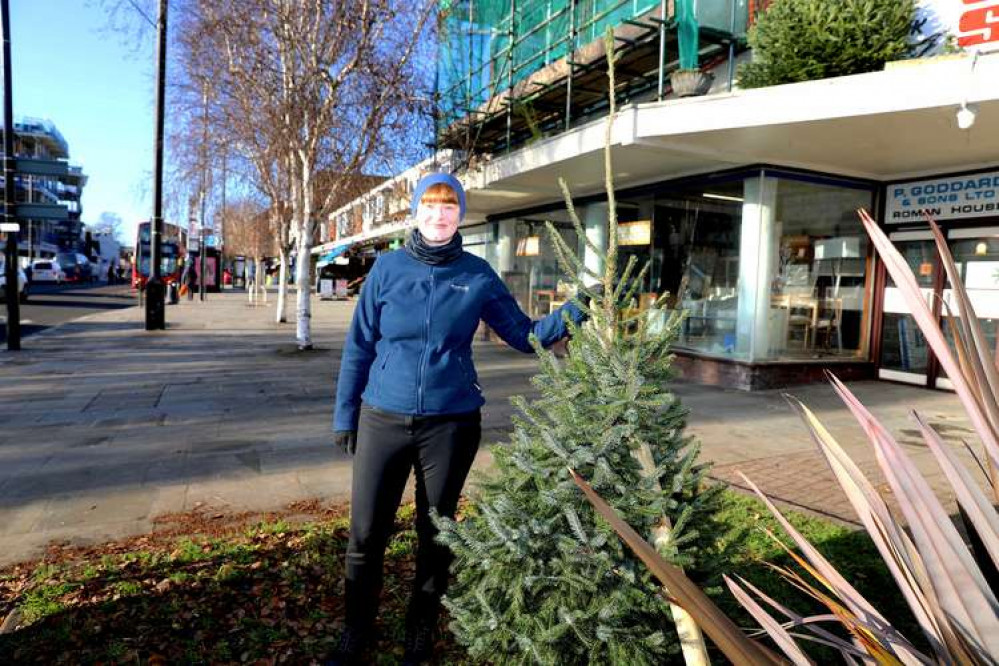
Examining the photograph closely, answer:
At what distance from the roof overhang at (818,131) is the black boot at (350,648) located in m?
5.35

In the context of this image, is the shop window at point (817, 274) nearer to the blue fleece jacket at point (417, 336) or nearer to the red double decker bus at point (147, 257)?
the blue fleece jacket at point (417, 336)

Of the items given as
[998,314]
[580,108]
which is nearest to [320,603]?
[998,314]

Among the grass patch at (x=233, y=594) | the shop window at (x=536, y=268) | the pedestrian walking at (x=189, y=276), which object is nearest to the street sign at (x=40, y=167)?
the shop window at (x=536, y=268)

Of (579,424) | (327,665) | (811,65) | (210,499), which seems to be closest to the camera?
(579,424)

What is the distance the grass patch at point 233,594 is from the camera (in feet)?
8.34

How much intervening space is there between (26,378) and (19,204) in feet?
14.3

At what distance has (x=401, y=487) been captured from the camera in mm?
2514

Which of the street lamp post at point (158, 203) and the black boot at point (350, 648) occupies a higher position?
the street lamp post at point (158, 203)

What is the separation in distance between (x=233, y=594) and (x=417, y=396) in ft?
4.86

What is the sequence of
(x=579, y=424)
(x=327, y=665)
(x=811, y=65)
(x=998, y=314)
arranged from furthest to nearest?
(x=998, y=314) < (x=811, y=65) < (x=327, y=665) < (x=579, y=424)

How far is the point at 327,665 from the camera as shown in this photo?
2451 mm

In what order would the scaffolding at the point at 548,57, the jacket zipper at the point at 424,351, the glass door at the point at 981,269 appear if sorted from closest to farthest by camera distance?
the jacket zipper at the point at 424,351
the glass door at the point at 981,269
the scaffolding at the point at 548,57

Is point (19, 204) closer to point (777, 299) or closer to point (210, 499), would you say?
point (210, 499)

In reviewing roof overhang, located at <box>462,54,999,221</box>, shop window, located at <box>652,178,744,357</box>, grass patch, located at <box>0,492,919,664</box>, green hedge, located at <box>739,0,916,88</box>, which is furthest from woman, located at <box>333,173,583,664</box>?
shop window, located at <box>652,178,744,357</box>
